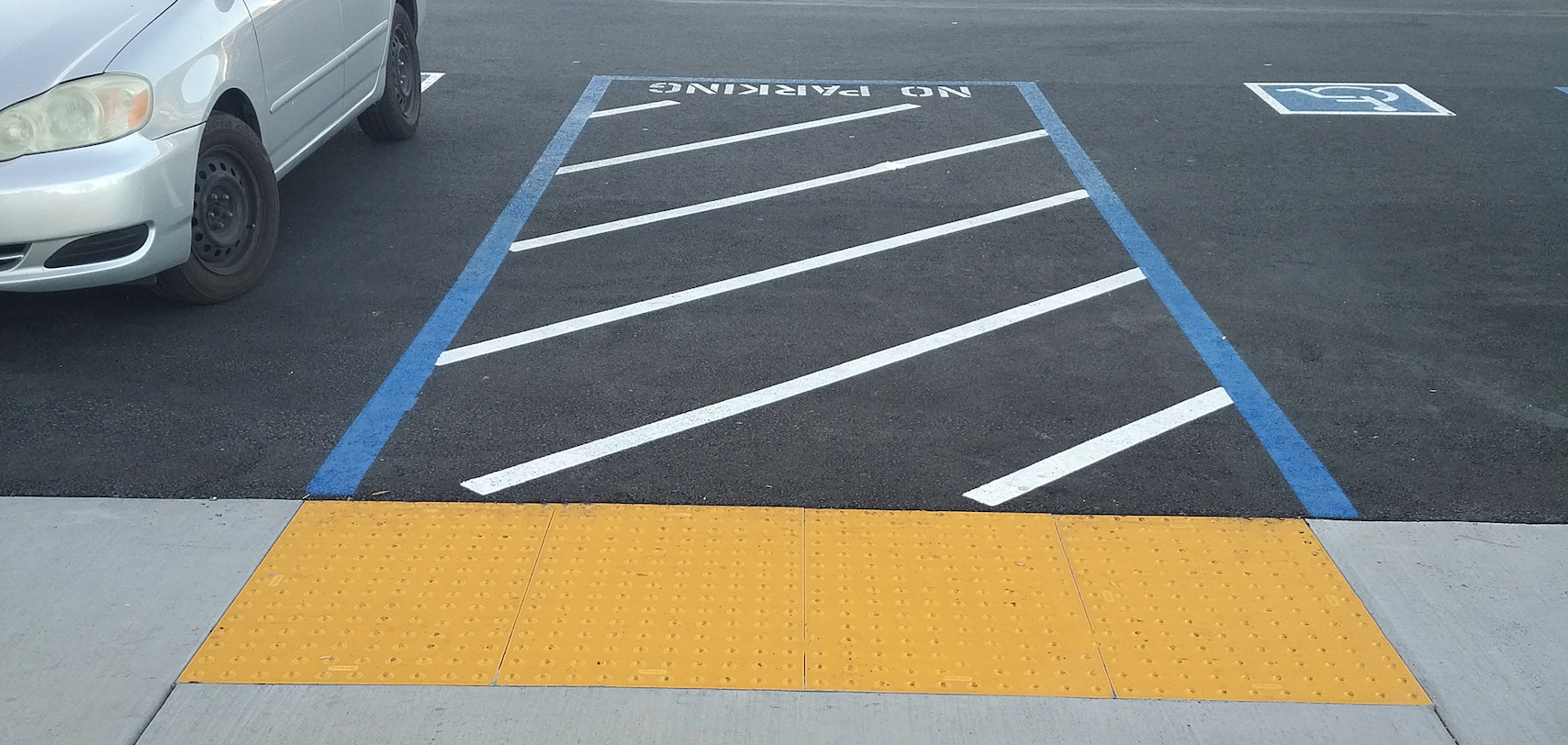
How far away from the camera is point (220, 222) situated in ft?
18.9

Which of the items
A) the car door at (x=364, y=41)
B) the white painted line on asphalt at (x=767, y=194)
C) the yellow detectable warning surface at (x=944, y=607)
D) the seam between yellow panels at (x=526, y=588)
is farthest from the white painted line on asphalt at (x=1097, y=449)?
the car door at (x=364, y=41)

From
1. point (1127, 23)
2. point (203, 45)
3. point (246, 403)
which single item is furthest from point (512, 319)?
point (1127, 23)

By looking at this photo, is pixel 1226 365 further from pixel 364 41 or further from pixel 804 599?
pixel 364 41

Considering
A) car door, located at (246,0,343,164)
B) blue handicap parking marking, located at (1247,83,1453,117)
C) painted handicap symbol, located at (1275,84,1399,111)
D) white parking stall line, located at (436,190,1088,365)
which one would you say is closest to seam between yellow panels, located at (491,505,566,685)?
white parking stall line, located at (436,190,1088,365)

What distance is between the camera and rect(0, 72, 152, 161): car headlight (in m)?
4.93

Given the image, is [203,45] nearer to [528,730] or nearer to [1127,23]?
[528,730]

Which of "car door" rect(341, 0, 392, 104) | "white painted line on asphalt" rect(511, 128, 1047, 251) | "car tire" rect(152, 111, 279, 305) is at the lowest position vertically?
"white painted line on asphalt" rect(511, 128, 1047, 251)

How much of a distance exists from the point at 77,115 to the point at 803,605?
3554mm

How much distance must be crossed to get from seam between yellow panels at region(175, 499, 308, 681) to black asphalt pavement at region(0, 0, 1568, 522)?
0.51 feet

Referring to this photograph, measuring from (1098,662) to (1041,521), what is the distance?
757mm

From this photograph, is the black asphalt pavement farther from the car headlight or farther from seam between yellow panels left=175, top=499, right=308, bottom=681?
the car headlight

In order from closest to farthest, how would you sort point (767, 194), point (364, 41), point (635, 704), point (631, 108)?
point (635, 704) < point (364, 41) < point (767, 194) < point (631, 108)

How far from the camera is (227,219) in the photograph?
5824 mm

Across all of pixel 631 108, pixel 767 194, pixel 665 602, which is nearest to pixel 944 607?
pixel 665 602
